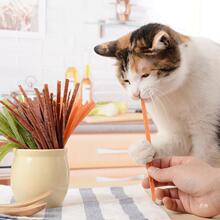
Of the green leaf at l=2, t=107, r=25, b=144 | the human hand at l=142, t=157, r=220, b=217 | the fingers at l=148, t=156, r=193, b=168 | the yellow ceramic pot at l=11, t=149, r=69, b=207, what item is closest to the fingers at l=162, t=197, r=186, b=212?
the human hand at l=142, t=157, r=220, b=217

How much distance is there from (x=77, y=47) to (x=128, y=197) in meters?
2.04

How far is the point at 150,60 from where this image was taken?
4.16ft

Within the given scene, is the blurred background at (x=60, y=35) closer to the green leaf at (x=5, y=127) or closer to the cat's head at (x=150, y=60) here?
the cat's head at (x=150, y=60)

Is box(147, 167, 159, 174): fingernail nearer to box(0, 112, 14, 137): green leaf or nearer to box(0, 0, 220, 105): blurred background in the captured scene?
box(0, 112, 14, 137): green leaf

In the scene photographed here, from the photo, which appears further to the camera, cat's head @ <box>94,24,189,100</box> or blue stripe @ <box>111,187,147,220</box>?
cat's head @ <box>94,24,189,100</box>

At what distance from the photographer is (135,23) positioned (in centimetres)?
305

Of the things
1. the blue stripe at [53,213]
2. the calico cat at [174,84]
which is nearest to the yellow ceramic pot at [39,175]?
the blue stripe at [53,213]

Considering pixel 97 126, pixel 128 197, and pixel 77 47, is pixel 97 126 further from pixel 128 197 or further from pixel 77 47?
pixel 128 197

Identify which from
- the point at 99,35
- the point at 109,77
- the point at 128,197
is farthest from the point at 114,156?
the point at 128,197

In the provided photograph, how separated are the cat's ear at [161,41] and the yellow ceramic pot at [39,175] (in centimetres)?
46

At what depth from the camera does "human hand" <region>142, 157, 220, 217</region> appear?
0.86 m

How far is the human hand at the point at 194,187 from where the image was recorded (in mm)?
864

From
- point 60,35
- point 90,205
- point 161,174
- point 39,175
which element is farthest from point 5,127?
point 60,35

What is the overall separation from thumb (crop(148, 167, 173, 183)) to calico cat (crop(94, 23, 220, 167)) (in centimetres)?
22
